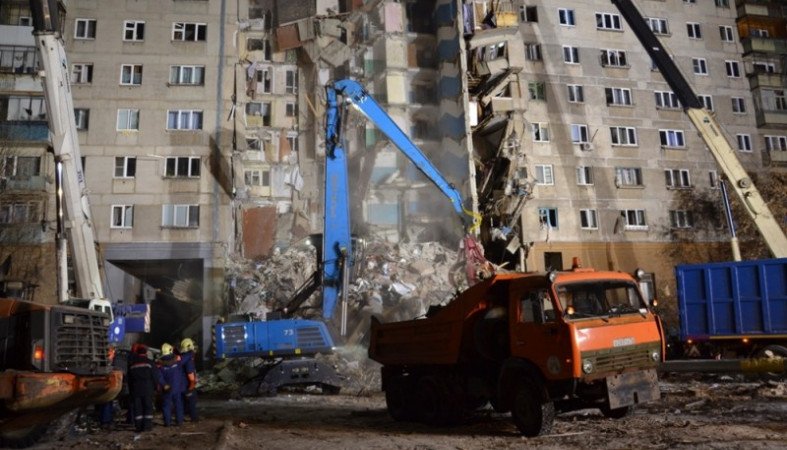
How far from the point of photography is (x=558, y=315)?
7352 millimetres

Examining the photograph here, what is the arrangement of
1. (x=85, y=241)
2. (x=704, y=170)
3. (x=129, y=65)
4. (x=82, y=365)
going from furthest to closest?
(x=704, y=170) → (x=129, y=65) → (x=85, y=241) → (x=82, y=365)

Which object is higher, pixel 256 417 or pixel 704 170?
pixel 704 170

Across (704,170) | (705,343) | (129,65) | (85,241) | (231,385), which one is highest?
(129,65)

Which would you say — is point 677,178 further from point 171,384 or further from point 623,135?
point 171,384

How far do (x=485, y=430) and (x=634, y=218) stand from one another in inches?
927

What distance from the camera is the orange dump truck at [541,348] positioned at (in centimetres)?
723

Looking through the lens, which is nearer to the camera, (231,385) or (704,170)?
(231,385)

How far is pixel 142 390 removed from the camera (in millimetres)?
9000

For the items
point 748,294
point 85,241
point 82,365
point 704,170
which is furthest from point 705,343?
point 704,170

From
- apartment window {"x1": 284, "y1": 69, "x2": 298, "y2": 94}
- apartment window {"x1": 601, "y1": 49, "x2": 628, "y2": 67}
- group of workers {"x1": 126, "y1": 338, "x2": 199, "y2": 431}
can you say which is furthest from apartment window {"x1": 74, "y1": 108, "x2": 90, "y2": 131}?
apartment window {"x1": 601, "y1": 49, "x2": 628, "y2": 67}

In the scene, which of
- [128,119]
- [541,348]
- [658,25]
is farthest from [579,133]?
[541,348]

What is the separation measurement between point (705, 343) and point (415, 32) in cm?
2441

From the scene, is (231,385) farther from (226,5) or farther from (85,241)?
(226,5)

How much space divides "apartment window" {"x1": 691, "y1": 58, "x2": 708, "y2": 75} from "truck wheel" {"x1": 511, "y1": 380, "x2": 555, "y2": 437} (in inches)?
1202
